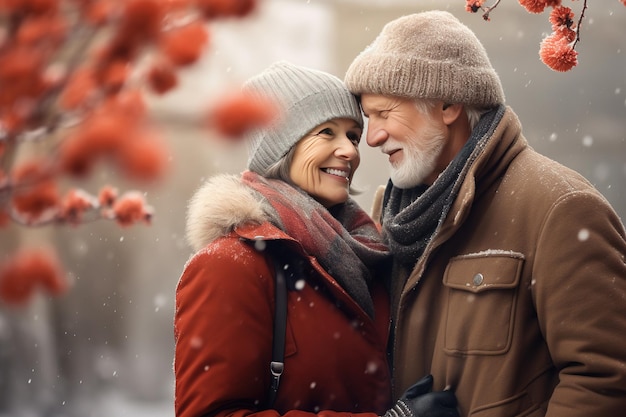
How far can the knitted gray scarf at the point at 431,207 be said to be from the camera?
7.43ft

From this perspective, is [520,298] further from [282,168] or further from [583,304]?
[282,168]

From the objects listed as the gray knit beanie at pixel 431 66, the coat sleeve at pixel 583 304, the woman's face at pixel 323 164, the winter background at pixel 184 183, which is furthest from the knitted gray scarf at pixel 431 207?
the winter background at pixel 184 183

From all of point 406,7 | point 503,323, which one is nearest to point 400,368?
point 503,323

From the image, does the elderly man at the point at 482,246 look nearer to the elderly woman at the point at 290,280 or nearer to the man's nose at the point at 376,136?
the man's nose at the point at 376,136

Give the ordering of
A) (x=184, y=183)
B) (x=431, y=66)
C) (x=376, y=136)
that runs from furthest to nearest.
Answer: (x=184, y=183)
(x=376, y=136)
(x=431, y=66)

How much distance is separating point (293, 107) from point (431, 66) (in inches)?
18.4

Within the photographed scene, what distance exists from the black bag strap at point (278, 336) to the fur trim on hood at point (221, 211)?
185 millimetres

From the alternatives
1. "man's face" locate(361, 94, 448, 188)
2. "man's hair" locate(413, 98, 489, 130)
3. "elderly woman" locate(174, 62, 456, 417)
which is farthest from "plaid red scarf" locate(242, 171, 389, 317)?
"man's hair" locate(413, 98, 489, 130)

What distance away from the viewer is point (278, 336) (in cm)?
210

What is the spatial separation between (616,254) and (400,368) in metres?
0.75

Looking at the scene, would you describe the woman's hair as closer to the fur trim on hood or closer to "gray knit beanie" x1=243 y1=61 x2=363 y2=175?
"gray knit beanie" x1=243 y1=61 x2=363 y2=175

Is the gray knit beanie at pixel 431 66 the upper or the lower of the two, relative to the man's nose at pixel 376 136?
upper

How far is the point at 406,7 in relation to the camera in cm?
770

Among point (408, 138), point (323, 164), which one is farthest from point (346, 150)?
point (408, 138)
